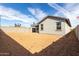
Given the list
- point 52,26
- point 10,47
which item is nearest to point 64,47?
point 52,26

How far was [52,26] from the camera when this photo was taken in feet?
20.8

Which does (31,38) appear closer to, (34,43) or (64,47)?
(34,43)

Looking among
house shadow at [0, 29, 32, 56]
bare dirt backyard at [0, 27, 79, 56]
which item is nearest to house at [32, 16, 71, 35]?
bare dirt backyard at [0, 27, 79, 56]

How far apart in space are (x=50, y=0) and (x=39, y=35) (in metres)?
0.47

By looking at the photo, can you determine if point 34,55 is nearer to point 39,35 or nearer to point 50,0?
point 39,35

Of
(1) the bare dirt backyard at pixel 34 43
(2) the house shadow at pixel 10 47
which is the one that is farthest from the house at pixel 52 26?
(2) the house shadow at pixel 10 47

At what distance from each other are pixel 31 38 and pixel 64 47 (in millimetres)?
433

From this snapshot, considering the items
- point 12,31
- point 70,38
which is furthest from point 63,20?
point 12,31

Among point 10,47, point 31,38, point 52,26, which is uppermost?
point 52,26

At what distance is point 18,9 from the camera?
6.32 meters

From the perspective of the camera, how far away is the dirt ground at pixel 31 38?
20.7 ft

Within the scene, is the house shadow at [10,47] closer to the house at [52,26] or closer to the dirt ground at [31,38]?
the dirt ground at [31,38]

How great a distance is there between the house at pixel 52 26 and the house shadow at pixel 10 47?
0.95 ft

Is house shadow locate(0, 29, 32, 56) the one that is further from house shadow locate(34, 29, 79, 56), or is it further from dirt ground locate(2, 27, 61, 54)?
house shadow locate(34, 29, 79, 56)
